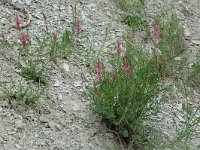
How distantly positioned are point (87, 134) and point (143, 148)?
21.4 inches

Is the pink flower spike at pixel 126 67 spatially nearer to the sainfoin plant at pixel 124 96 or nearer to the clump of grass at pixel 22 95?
the sainfoin plant at pixel 124 96

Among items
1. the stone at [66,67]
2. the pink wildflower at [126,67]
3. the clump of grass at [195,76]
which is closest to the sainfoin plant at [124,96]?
the pink wildflower at [126,67]

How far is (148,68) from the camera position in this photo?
171 inches

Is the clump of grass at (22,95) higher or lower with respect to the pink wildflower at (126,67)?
lower

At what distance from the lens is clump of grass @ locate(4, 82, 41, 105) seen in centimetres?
414

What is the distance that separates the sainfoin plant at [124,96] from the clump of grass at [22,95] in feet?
1.72

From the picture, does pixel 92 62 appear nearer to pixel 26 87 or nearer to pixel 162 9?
pixel 26 87

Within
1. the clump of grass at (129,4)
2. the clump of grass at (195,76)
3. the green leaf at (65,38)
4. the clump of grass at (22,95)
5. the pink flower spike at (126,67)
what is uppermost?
the pink flower spike at (126,67)

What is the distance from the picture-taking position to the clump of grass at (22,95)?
13.6 feet

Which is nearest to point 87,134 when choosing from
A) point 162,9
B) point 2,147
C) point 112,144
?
point 112,144

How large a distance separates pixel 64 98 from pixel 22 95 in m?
0.46

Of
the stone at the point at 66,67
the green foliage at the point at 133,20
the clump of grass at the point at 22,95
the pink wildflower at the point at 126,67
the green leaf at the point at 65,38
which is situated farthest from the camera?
the green foliage at the point at 133,20

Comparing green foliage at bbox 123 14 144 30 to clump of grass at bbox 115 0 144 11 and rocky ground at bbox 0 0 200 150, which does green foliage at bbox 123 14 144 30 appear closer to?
rocky ground at bbox 0 0 200 150

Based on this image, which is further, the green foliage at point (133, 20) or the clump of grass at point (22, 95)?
the green foliage at point (133, 20)
